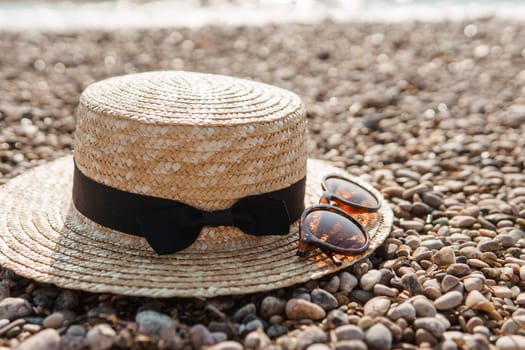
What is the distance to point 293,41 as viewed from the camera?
780 cm

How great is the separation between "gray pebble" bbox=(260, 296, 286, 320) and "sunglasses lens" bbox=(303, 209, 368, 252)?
325mm

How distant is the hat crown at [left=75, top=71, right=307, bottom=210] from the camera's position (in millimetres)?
2385

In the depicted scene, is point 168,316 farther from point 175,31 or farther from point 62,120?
→ point 175,31

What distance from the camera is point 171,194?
242 centimetres

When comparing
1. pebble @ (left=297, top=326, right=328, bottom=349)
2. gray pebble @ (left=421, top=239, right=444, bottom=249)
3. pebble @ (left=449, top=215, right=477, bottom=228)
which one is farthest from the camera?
pebble @ (left=449, top=215, right=477, bottom=228)

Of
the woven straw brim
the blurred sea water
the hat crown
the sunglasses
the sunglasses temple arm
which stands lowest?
the blurred sea water

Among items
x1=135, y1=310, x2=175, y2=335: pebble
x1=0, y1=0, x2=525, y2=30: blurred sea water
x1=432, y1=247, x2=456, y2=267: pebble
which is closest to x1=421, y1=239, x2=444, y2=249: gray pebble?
x1=432, y1=247, x2=456, y2=267: pebble

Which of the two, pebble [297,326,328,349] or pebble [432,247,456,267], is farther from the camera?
pebble [432,247,456,267]

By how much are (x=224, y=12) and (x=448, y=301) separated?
27.1ft

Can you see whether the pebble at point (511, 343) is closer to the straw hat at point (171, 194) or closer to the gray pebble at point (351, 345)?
the gray pebble at point (351, 345)

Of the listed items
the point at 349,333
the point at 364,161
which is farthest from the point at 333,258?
the point at 364,161

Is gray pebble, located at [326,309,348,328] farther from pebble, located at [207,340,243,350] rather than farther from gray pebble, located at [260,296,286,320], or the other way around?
pebble, located at [207,340,243,350]

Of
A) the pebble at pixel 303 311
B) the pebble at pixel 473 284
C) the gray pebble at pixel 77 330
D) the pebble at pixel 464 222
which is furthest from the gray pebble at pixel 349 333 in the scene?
the pebble at pixel 464 222

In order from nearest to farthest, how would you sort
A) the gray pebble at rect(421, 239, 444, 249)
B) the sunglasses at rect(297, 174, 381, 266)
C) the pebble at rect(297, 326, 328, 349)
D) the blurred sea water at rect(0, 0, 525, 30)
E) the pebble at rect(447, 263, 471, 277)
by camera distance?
the pebble at rect(297, 326, 328, 349), the sunglasses at rect(297, 174, 381, 266), the pebble at rect(447, 263, 471, 277), the gray pebble at rect(421, 239, 444, 249), the blurred sea water at rect(0, 0, 525, 30)
